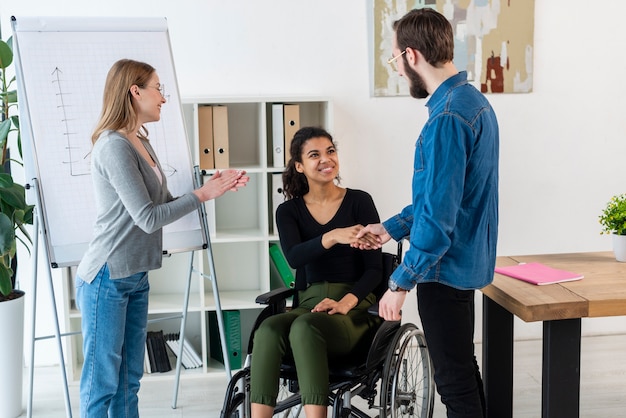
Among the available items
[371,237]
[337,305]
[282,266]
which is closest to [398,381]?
[337,305]

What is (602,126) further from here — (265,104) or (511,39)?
(265,104)

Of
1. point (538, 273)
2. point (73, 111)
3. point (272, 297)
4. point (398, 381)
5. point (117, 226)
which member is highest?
point (73, 111)

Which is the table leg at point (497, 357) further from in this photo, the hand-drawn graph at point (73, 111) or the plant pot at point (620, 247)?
the hand-drawn graph at point (73, 111)

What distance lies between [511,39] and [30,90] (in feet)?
8.02

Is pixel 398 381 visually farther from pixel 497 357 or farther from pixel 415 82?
pixel 415 82

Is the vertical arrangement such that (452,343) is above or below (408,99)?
below

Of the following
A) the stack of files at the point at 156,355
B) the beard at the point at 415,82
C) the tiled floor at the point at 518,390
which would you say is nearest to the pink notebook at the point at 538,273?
the beard at the point at 415,82

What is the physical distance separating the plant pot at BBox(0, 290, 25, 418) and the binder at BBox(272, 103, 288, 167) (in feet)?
4.47

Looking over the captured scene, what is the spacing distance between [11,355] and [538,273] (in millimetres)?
2281

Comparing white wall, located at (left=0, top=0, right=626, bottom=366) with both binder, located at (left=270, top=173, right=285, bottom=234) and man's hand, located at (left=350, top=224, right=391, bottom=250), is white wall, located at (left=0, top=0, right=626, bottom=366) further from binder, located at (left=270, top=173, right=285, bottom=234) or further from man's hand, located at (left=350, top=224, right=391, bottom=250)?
man's hand, located at (left=350, top=224, right=391, bottom=250)

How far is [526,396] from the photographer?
3.40 metres

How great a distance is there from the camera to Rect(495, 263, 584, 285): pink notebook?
2.41m

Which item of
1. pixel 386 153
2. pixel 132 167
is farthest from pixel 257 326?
pixel 386 153

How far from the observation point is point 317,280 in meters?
2.86
